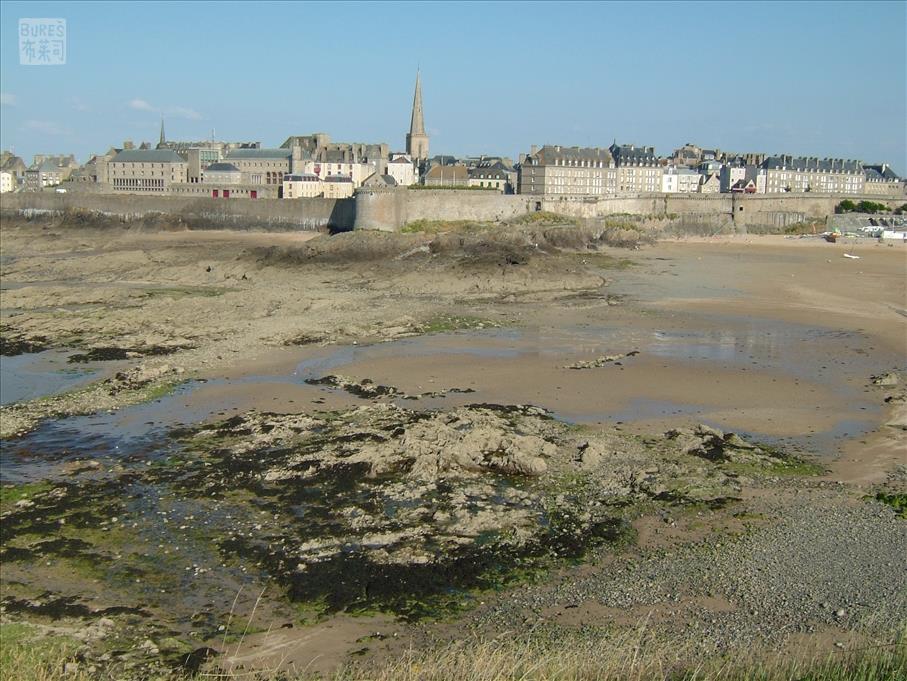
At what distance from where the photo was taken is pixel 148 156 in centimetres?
5484

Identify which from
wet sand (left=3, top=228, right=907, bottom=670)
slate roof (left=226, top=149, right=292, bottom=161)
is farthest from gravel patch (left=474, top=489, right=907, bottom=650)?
slate roof (left=226, top=149, right=292, bottom=161)

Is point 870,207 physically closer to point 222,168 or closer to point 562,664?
point 222,168

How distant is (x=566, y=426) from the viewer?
12047 millimetres

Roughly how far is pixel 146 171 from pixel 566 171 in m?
25.8

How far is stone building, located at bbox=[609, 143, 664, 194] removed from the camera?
181ft

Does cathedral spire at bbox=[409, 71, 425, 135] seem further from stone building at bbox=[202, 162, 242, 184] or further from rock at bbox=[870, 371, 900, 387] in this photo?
rock at bbox=[870, 371, 900, 387]

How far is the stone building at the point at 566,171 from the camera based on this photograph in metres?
47.2

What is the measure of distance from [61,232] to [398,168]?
23.6 m

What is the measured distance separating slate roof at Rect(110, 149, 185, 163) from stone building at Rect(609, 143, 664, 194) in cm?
2695

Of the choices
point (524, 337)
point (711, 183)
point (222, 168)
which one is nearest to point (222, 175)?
point (222, 168)

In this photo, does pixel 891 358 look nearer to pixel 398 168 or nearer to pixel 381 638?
pixel 381 638

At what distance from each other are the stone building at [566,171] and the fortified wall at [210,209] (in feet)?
39.3

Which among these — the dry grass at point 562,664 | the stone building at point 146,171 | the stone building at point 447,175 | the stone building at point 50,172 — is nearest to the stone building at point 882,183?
the stone building at point 447,175

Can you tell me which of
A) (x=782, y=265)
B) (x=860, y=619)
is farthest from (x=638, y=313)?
(x=860, y=619)
